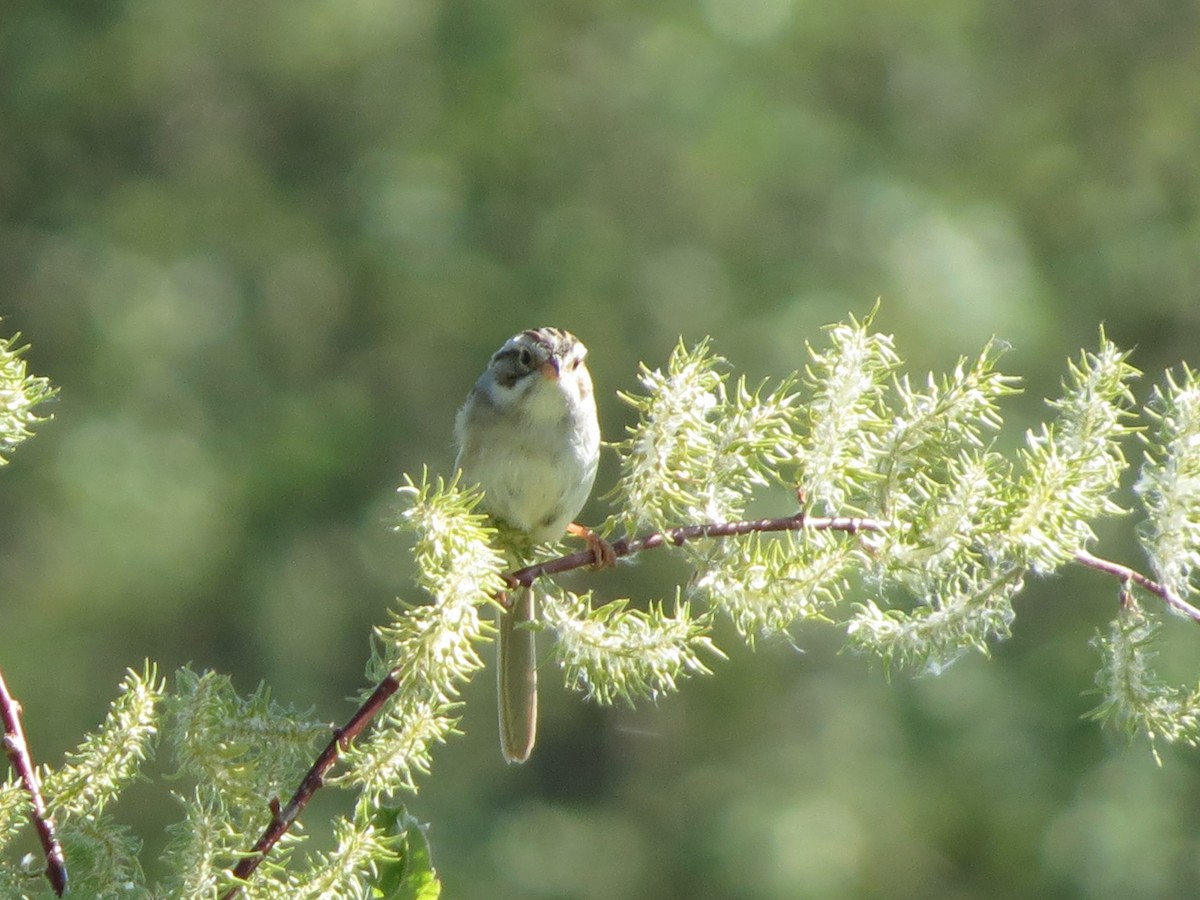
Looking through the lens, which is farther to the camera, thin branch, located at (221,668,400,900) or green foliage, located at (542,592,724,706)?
green foliage, located at (542,592,724,706)

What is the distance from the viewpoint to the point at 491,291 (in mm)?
8891

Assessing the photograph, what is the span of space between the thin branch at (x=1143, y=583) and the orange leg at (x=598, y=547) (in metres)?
0.58

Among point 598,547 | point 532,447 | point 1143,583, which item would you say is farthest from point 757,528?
point 532,447

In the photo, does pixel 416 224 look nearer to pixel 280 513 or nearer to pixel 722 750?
pixel 280 513

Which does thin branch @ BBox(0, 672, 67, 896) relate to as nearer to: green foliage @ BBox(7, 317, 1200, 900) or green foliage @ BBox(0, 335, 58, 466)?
green foliage @ BBox(7, 317, 1200, 900)

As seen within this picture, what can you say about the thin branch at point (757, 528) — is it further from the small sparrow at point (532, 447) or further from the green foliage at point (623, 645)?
the small sparrow at point (532, 447)

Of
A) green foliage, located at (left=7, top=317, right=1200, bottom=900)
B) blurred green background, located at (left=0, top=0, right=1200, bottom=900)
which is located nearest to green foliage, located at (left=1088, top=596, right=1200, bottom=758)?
green foliage, located at (left=7, top=317, right=1200, bottom=900)

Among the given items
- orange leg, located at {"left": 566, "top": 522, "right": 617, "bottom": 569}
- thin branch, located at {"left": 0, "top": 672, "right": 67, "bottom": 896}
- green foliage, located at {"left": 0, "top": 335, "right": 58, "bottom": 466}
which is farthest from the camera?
orange leg, located at {"left": 566, "top": 522, "right": 617, "bottom": 569}

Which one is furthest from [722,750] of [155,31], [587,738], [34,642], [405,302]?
[155,31]

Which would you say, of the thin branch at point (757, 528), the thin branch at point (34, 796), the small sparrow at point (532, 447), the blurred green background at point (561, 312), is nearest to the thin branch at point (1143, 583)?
the thin branch at point (757, 528)

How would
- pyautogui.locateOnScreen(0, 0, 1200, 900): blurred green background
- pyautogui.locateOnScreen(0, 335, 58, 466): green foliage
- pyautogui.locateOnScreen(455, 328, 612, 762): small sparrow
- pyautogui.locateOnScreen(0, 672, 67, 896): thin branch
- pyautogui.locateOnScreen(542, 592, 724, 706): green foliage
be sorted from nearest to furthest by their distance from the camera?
pyautogui.locateOnScreen(0, 672, 67, 896): thin branch, pyautogui.locateOnScreen(0, 335, 58, 466): green foliage, pyautogui.locateOnScreen(542, 592, 724, 706): green foliage, pyautogui.locateOnScreen(455, 328, 612, 762): small sparrow, pyautogui.locateOnScreen(0, 0, 1200, 900): blurred green background

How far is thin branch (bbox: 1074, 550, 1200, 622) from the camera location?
5.59ft

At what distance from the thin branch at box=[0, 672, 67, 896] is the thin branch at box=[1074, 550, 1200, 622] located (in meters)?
1.09

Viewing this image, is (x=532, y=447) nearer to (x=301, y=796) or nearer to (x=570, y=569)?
(x=570, y=569)
